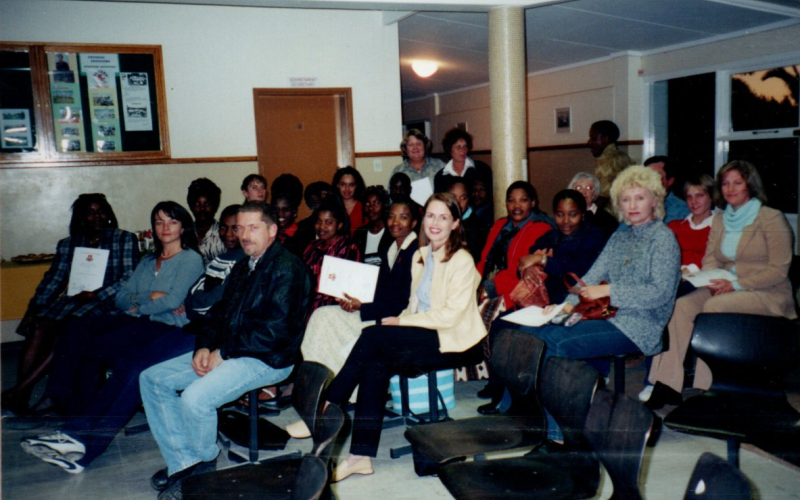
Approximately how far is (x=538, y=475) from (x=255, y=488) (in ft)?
3.14

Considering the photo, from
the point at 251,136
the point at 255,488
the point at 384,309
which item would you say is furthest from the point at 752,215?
the point at 251,136

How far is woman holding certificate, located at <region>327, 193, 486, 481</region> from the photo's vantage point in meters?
3.06

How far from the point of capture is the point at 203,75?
6.19 meters

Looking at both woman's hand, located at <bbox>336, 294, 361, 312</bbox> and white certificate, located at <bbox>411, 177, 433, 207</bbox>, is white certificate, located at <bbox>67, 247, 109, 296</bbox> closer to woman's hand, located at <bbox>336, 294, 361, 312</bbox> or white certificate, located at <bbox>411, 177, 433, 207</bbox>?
woman's hand, located at <bbox>336, 294, 361, 312</bbox>

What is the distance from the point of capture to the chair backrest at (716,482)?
137cm

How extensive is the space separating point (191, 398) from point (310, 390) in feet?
3.09

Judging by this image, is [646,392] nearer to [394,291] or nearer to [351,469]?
[394,291]

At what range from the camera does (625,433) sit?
187 centimetres

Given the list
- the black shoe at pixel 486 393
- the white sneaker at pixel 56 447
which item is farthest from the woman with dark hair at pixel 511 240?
the white sneaker at pixel 56 447

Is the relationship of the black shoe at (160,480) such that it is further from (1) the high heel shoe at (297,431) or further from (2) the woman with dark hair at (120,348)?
(1) the high heel shoe at (297,431)

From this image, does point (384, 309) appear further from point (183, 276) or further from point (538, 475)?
point (538, 475)

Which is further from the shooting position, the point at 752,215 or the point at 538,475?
the point at 752,215

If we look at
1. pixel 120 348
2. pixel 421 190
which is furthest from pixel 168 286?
pixel 421 190

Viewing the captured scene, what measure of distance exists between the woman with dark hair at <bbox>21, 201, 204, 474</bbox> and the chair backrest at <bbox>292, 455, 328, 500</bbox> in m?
1.91
